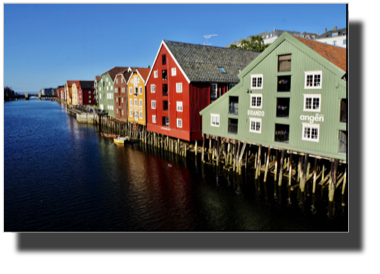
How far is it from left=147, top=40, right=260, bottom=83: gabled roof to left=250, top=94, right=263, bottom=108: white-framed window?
1136 centimetres

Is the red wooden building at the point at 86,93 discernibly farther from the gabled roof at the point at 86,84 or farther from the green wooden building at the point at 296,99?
the green wooden building at the point at 296,99

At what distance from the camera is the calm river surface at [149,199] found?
20.2 m

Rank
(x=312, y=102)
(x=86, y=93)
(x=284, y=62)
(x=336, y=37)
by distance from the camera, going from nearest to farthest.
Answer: (x=312, y=102), (x=284, y=62), (x=336, y=37), (x=86, y=93)

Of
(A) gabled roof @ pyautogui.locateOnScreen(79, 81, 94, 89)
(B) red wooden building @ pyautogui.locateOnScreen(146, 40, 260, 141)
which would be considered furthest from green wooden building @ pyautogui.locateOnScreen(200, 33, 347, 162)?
(A) gabled roof @ pyautogui.locateOnScreen(79, 81, 94, 89)

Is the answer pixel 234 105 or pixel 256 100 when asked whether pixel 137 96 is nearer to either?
pixel 234 105

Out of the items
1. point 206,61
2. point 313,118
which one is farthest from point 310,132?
point 206,61

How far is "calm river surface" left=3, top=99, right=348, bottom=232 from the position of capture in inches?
795

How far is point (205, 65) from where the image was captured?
40.7 metres

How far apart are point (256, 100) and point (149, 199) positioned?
45.4 feet

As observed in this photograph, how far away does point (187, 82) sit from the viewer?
37031 mm

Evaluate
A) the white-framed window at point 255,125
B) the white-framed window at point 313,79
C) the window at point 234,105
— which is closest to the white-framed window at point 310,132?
the white-framed window at point 313,79

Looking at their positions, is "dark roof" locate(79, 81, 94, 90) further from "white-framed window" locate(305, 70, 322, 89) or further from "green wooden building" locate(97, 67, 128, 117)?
"white-framed window" locate(305, 70, 322, 89)

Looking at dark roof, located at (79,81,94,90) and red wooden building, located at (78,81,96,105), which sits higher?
dark roof, located at (79,81,94,90)

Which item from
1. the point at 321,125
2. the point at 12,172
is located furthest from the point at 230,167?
the point at 12,172
